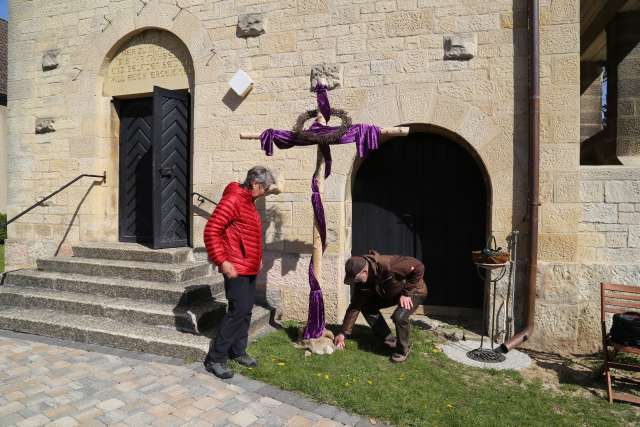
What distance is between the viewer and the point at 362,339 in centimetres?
485

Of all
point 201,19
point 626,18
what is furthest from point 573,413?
point 201,19

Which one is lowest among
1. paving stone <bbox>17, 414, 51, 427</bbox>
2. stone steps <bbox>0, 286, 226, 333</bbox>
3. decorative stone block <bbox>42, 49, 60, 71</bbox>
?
paving stone <bbox>17, 414, 51, 427</bbox>

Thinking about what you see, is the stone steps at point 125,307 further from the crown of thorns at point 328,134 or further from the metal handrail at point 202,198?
the crown of thorns at point 328,134

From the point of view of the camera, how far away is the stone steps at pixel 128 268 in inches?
209

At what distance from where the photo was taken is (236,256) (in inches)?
154

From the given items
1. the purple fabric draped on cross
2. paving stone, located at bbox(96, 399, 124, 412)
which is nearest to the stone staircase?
the purple fabric draped on cross

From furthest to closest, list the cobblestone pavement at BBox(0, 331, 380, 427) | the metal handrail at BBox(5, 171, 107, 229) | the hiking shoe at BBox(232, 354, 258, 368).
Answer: the metal handrail at BBox(5, 171, 107, 229), the hiking shoe at BBox(232, 354, 258, 368), the cobblestone pavement at BBox(0, 331, 380, 427)

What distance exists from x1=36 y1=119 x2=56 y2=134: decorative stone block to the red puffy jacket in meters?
4.42

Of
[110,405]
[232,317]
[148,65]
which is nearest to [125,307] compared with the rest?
[232,317]

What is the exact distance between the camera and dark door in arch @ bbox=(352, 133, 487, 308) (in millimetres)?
5574

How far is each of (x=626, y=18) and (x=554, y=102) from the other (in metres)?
2.60

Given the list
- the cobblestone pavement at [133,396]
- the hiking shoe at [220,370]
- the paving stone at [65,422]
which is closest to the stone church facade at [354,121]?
the hiking shoe at [220,370]

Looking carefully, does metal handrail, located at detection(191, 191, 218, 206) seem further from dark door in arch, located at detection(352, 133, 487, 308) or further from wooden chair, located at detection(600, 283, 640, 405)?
wooden chair, located at detection(600, 283, 640, 405)

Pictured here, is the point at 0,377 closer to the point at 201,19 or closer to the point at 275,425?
the point at 275,425
